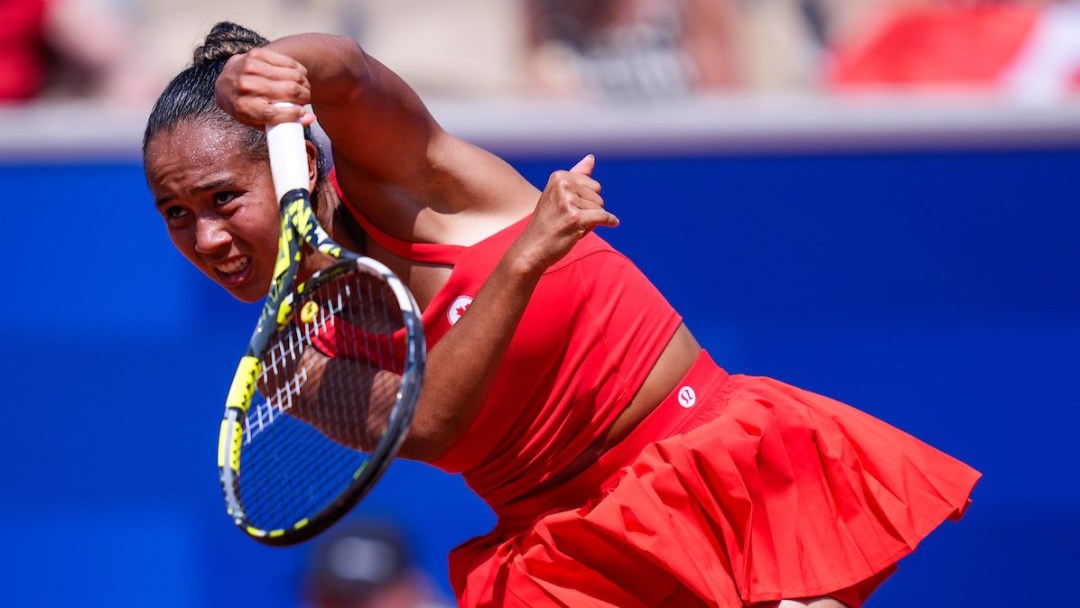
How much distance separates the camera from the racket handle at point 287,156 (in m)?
2.42

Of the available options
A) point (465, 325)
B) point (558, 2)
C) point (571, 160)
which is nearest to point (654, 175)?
point (571, 160)

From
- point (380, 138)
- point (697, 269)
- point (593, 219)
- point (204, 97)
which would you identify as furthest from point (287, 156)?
point (697, 269)

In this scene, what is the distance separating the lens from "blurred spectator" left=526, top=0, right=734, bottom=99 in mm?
5414

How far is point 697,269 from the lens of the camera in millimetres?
4914

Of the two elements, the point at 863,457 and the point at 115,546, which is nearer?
the point at 863,457

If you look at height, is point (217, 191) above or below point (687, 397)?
below

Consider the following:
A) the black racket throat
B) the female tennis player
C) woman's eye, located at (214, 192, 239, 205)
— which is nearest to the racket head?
the black racket throat

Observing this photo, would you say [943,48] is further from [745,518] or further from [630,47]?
[745,518]

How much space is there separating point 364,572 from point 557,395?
1.64m

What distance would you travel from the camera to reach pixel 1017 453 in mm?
4816

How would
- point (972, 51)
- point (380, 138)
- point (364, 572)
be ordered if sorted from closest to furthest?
point (380, 138)
point (364, 572)
point (972, 51)

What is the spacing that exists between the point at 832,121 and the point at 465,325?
8.36 ft

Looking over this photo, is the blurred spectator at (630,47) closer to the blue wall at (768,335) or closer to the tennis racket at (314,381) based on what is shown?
the blue wall at (768,335)

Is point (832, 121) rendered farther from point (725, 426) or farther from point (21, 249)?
point (21, 249)
